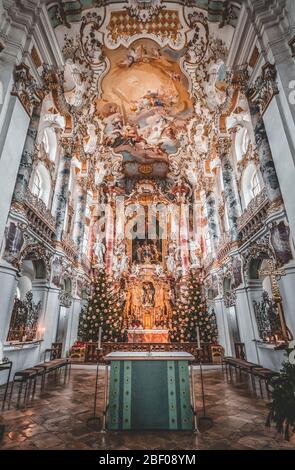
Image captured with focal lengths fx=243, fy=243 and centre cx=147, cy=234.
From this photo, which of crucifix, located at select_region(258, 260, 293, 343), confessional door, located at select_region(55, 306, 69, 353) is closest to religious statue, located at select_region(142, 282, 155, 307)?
confessional door, located at select_region(55, 306, 69, 353)

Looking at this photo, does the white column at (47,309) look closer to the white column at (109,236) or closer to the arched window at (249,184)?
the white column at (109,236)

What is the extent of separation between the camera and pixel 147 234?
69.7 ft

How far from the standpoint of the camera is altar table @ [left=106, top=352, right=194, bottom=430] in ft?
12.5

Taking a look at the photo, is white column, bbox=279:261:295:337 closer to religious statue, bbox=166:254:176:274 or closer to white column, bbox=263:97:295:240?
white column, bbox=263:97:295:240

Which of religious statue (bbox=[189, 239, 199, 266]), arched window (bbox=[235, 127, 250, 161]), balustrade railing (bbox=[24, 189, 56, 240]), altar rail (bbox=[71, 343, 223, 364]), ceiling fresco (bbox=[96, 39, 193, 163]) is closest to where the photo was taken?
balustrade railing (bbox=[24, 189, 56, 240])

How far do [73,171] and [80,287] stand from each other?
7083mm

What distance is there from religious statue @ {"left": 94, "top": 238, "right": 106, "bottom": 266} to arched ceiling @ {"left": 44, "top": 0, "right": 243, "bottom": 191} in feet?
18.1

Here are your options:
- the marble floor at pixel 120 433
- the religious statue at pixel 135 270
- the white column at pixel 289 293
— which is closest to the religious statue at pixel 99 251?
the religious statue at pixel 135 270

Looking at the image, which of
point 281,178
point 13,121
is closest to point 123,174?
point 13,121

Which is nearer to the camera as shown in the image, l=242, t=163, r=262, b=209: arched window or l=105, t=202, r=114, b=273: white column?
l=242, t=163, r=262, b=209: arched window

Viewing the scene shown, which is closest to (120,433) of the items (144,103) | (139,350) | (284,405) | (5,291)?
(284,405)

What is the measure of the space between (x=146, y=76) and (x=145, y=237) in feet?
38.2
